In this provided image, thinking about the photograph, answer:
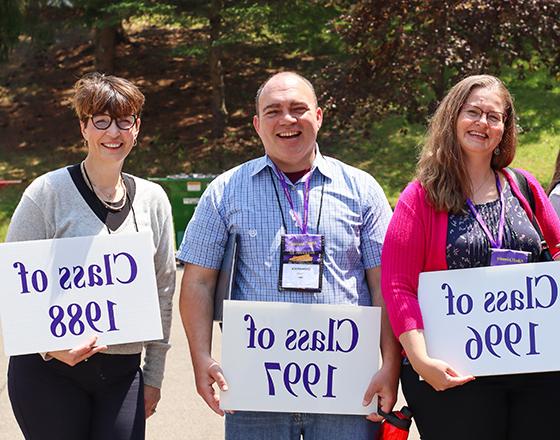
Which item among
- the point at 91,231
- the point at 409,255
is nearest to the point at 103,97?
the point at 91,231

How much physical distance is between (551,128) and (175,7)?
756cm

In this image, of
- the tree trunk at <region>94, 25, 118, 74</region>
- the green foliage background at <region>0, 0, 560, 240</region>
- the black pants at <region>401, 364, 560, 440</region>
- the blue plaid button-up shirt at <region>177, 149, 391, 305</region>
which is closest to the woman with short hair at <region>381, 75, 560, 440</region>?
the black pants at <region>401, 364, 560, 440</region>

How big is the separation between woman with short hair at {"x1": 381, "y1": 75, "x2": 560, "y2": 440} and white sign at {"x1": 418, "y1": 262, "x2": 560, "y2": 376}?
0.17ft

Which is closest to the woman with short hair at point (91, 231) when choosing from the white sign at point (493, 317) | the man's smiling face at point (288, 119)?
the man's smiling face at point (288, 119)

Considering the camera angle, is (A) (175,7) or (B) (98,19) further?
(B) (98,19)

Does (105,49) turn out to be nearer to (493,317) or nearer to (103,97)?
(103,97)

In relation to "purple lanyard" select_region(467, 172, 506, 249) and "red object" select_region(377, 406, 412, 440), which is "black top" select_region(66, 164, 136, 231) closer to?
"red object" select_region(377, 406, 412, 440)

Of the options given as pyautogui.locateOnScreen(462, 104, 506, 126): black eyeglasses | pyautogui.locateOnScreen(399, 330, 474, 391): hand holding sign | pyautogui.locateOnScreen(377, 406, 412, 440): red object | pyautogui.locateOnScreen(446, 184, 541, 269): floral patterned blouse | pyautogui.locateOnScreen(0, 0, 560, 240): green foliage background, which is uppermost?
pyautogui.locateOnScreen(0, 0, 560, 240): green foliage background

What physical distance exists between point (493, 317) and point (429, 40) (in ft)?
31.6

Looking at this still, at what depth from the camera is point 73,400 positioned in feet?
10.2

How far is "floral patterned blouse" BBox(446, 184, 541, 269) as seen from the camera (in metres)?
3.05

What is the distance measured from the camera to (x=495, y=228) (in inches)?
121

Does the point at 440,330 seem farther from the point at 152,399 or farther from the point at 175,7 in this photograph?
the point at 175,7

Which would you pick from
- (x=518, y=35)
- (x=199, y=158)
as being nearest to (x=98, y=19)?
(x=199, y=158)
